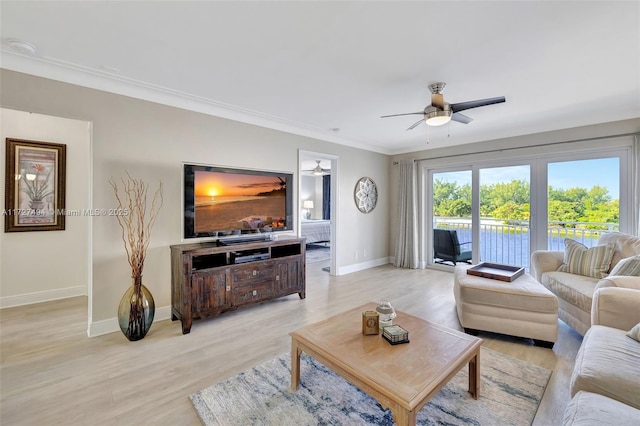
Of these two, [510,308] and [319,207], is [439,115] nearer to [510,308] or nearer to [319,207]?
[510,308]

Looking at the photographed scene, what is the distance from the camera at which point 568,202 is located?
3.95 m

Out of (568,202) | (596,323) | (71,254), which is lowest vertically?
(596,323)

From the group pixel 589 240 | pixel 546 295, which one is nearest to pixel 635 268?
pixel 546 295

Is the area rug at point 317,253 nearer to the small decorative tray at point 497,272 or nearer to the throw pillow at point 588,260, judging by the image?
the small decorative tray at point 497,272

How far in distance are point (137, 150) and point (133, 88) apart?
2.01ft

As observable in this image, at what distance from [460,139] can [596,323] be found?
3600mm

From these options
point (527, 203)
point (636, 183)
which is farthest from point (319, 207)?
point (636, 183)

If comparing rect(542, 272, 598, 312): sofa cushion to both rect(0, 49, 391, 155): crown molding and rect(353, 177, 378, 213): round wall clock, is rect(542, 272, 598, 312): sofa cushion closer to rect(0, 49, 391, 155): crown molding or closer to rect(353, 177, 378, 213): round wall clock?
rect(353, 177, 378, 213): round wall clock

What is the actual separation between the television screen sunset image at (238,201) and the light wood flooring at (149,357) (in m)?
1.05

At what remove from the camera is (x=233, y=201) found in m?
3.35

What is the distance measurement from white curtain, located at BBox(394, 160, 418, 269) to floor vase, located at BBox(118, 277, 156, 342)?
14.5ft

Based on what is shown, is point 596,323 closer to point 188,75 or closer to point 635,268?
point 635,268

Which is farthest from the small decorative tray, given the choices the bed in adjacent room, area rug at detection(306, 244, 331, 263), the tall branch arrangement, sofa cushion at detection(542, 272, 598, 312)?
the bed in adjacent room

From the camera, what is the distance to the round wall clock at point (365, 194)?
17.3 ft
